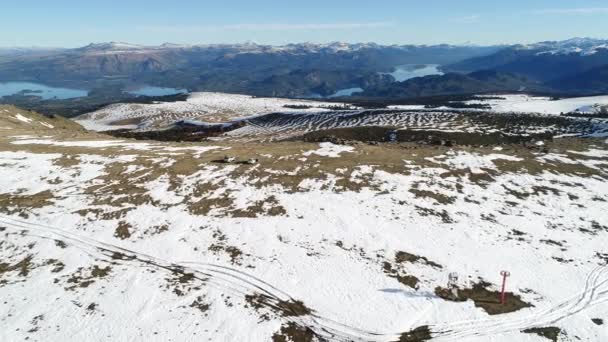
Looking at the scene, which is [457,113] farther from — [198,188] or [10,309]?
[10,309]

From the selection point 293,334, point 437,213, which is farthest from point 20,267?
point 437,213

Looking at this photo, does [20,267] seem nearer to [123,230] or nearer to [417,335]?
[123,230]

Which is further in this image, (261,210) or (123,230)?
(261,210)

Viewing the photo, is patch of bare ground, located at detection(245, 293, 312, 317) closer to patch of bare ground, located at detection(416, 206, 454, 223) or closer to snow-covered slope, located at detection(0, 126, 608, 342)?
snow-covered slope, located at detection(0, 126, 608, 342)

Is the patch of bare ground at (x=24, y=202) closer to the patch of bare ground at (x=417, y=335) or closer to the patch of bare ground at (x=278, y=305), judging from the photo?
the patch of bare ground at (x=278, y=305)

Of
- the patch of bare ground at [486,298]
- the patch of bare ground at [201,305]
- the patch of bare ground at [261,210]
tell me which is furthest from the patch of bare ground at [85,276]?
the patch of bare ground at [486,298]

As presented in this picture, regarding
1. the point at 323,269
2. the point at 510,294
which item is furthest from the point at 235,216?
the point at 510,294
